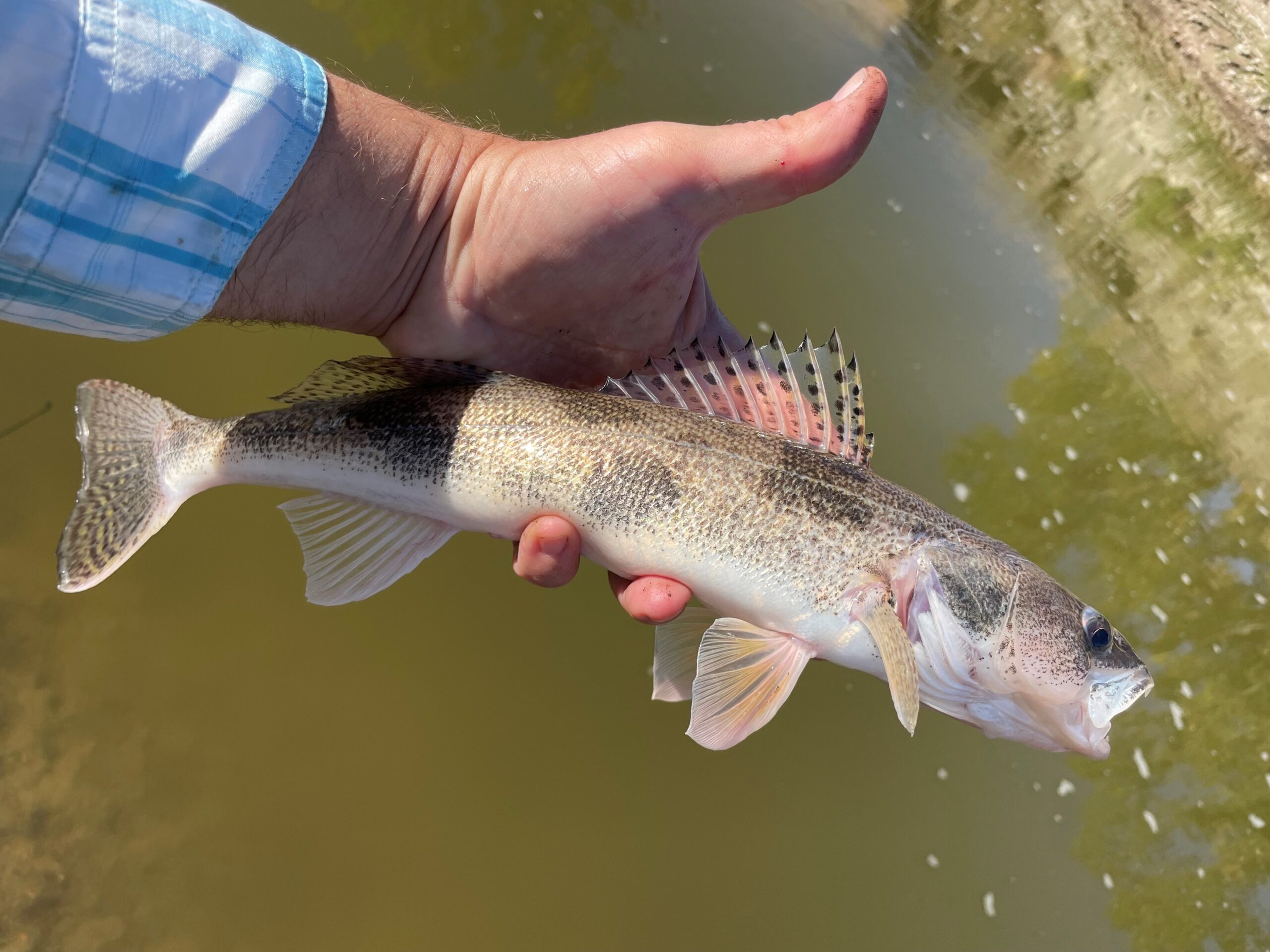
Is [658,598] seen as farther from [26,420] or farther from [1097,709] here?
[26,420]

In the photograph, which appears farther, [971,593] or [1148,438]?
[1148,438]

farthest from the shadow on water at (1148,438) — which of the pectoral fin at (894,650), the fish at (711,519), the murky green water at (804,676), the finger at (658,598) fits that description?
the finger at (658,598)

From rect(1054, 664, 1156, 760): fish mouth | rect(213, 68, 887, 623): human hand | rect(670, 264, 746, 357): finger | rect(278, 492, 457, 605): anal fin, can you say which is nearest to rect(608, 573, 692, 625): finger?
rect(213, 68, 887, 623): human hand

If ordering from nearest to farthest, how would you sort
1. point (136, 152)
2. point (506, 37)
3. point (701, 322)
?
point (136, 152)
point (701, 322)
point (506, 37)

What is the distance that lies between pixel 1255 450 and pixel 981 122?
105 inches

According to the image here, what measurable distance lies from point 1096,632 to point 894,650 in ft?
2.27

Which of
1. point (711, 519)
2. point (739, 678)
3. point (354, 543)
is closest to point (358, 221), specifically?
point (354, 543)

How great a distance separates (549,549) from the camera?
220 cm

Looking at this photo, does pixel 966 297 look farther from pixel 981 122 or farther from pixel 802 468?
pixel 802 468

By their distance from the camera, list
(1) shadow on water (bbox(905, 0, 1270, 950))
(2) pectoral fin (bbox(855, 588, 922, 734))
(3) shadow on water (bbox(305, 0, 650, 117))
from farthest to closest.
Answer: (3) shadow on water (bbox(305, 0, 650, 117)) → (1) shadow on water (bbox(905, 0, 1270, 950)) → (2) pectoral fin (bbox(855, 588, 922, 734))

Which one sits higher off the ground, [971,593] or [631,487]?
[971,593]

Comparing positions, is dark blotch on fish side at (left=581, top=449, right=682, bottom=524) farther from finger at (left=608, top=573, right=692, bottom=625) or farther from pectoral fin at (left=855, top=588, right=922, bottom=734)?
pectoral fin at (left=855, top=588, right=922, bottom=734)

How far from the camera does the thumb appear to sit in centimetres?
205

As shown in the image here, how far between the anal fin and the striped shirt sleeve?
67 centimetres
